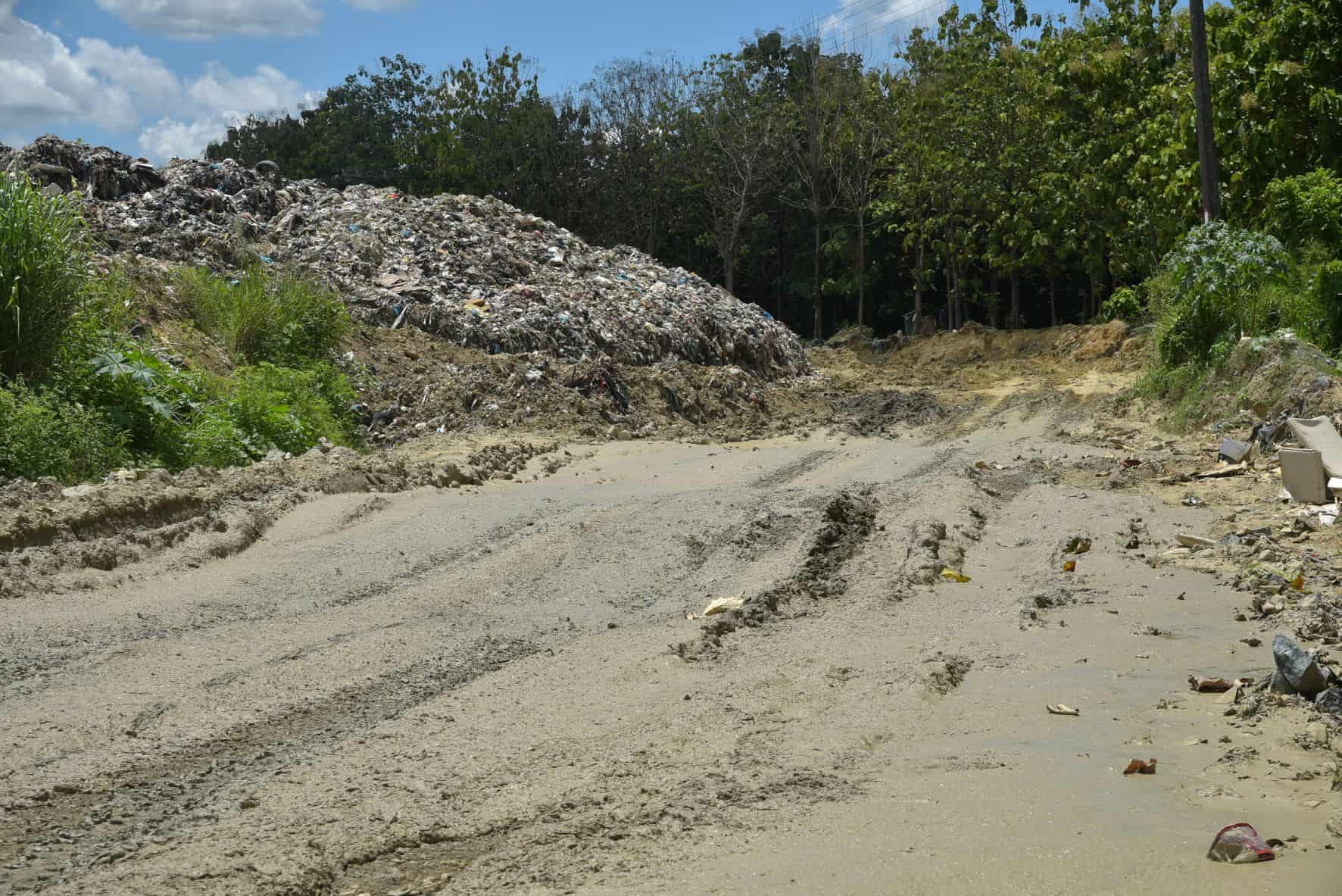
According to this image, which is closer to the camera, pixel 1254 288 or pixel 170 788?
pixel 170 788

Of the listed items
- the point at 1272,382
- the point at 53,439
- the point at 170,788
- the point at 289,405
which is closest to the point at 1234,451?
the point at 1272,382

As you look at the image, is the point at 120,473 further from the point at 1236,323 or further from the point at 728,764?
the point at 1236,323

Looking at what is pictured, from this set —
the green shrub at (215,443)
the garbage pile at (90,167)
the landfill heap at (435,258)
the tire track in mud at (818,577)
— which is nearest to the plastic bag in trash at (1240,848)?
the tire track in mud at (818,577)

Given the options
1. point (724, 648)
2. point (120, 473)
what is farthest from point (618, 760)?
point (120, 473)

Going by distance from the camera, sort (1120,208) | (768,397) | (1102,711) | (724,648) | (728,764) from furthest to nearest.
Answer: (1120,208)
(768,397)
(724,648)
(1102,711)
(728,764)

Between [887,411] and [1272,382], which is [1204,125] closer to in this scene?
[887,411]

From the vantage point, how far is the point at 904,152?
22.8 metres

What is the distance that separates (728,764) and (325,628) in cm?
221

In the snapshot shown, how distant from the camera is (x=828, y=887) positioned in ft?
8.13

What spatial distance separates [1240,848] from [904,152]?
21.7 meters

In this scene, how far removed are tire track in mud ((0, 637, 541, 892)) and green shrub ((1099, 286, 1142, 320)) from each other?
48.7 ft

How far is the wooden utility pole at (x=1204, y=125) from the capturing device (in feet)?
44.1

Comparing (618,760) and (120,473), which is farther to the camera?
(120,473)

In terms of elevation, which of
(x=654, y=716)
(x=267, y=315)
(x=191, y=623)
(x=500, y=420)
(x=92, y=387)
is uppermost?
(x=267, y=315)
